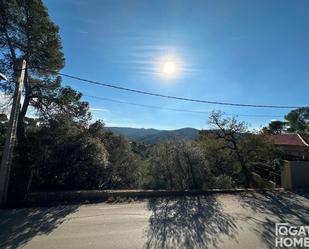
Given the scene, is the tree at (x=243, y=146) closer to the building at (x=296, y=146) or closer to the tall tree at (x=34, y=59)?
the tall tree at (x=34, y=59)

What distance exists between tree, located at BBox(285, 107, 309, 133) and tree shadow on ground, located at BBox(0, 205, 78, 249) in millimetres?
35552

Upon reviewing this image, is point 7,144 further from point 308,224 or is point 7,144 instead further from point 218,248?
point 308,224

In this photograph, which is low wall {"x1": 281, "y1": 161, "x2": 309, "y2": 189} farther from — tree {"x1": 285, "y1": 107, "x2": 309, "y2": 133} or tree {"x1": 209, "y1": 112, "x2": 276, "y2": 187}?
tree {"x1": 285, "y1": 107, "x2": 309, "y2": 133}

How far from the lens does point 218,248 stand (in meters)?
4.75

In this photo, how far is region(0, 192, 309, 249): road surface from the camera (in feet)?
16.3

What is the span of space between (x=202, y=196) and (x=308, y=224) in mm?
3440

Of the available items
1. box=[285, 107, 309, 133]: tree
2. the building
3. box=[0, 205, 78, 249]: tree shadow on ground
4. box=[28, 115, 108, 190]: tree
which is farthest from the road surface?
box=[285, 107, 309, 133]: tree

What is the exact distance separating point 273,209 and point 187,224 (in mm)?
3253


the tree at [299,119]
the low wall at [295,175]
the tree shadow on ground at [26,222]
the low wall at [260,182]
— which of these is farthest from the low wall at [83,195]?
the tree at [299,119]

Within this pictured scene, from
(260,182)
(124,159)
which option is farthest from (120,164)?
(260,182)

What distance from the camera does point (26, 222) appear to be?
601cm

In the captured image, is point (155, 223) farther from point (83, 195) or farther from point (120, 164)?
point (120, 164)

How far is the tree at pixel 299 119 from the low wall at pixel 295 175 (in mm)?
26164

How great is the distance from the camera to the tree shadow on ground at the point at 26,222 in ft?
16.5
